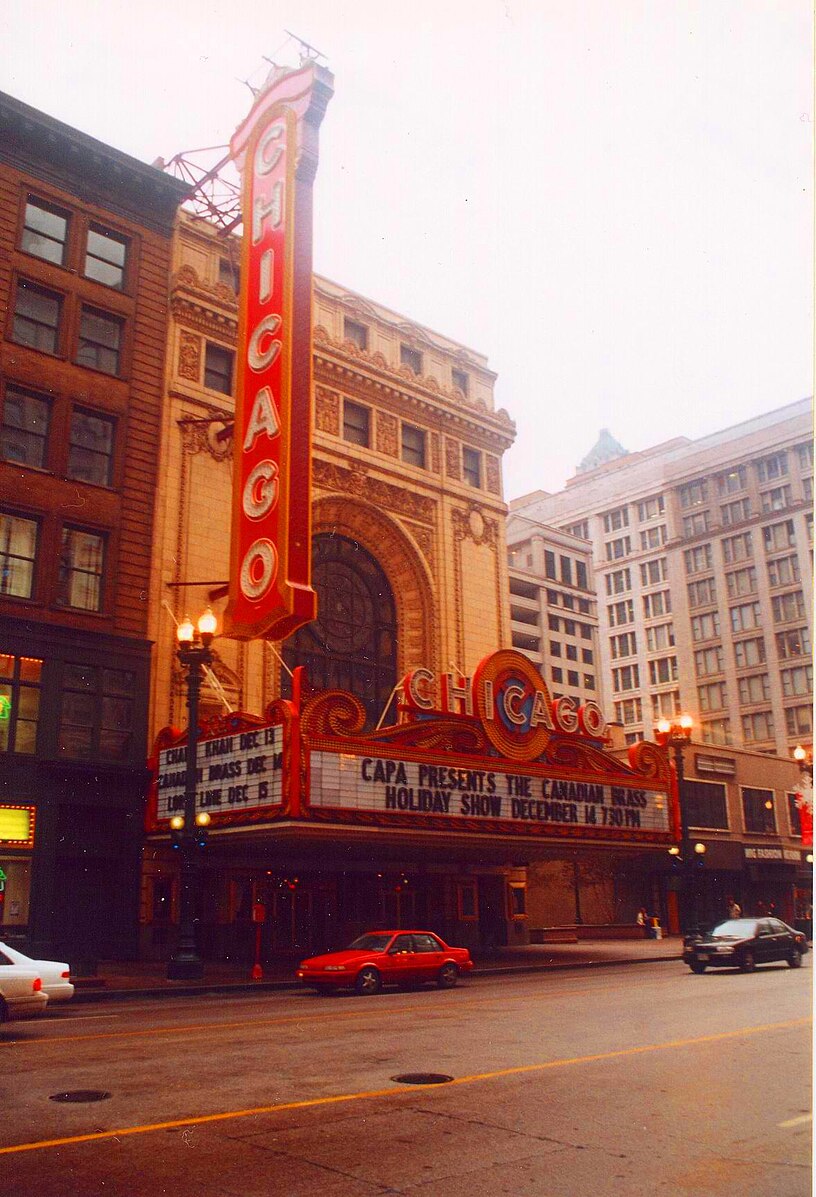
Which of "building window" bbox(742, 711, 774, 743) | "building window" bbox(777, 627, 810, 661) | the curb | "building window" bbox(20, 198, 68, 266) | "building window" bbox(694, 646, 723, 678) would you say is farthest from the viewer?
"building window" bbox(694, 646, 723, 678)

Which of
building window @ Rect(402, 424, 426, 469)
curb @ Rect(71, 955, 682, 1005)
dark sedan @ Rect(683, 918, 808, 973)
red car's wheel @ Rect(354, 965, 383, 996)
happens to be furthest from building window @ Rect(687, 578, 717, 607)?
red car's wheel @ Rect(354, 965, 383, 996)

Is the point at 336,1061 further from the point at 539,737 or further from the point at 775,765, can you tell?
the point at 775,765

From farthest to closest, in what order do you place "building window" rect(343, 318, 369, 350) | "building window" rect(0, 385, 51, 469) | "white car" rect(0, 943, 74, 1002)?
"building window" rect(343, 318, 369, 350) → "building window" rect(0, 385, 51, 469) → "white car" rect(0, 943, 74, 1002)

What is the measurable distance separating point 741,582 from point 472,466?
39273mm

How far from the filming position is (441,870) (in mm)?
35875

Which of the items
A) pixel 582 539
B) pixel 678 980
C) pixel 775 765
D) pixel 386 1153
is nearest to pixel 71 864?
pixel 678 980

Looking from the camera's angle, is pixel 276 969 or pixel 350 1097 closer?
pixel 350 1097

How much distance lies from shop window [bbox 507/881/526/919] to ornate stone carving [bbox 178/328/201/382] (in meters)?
22.4

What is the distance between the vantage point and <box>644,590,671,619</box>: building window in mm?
89000

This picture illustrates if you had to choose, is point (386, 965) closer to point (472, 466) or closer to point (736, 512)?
point (472, 466)

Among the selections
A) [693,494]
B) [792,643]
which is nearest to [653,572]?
[693,494]

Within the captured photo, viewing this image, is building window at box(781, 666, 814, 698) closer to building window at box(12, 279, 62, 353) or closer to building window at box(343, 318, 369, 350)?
building window at box(343, 318, 369, 350)

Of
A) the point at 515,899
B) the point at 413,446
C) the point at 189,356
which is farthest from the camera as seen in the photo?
the point at 413,446

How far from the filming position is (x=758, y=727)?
75.4 meters
